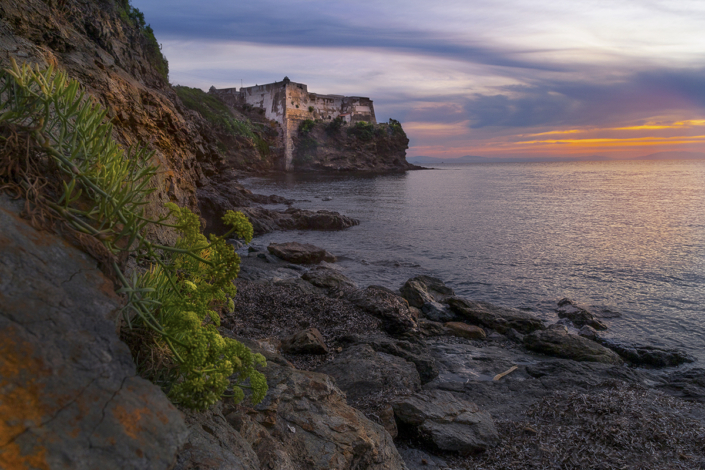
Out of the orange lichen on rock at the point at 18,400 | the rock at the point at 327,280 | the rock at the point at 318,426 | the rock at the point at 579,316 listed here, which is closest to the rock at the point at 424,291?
the rock at the point at 327,280

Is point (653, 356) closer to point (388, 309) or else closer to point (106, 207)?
point (388, 309)

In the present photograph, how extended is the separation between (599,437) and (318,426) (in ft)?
11.6

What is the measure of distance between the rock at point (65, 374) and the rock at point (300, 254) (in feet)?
42.7

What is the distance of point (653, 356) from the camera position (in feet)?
28.2

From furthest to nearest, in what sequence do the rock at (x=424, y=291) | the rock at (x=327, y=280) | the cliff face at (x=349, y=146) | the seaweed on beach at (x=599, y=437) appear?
the cliff face at (x=349, y=146), the rock at (x=424, y=291), the rock at (x=327, y=280), the seaweed on beach at (x=599, y=437)

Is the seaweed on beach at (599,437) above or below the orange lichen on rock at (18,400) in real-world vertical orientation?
below

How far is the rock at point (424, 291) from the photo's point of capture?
11.4 metres

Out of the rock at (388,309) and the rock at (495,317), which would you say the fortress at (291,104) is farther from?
the rock at (388,309)

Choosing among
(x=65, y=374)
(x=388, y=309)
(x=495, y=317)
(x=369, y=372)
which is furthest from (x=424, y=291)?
(x=65, y=374)

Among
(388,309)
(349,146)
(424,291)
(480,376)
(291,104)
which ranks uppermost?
(291,104)

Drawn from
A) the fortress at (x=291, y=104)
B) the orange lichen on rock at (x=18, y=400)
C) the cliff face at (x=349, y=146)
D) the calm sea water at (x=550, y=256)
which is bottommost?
the calm sea water at (x=550, y=256)

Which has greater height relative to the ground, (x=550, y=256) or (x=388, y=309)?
(x=388, y=309)

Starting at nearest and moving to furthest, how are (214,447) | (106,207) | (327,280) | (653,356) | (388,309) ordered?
(106,207), (214,447), (653,356), (388,309), (327,280)

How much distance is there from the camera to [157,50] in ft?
74.3
